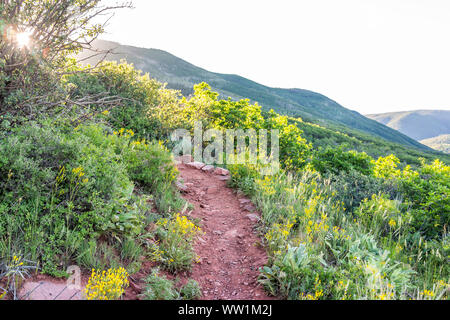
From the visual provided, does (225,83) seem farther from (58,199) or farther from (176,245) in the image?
(58,199)

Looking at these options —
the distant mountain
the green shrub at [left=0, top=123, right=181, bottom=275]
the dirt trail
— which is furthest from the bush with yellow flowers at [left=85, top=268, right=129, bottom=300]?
the distant mountain

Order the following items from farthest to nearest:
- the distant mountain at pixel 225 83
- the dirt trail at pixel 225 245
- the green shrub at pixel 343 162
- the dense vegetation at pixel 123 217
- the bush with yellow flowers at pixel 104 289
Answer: the distant mountain at pixel 225 83 → the green shrub at pixel 343 162 → the dirt trail at pixel 225 245 → the dense vegetation at pixel 123 217 → the bush with yellow flowers at pixel 104 289

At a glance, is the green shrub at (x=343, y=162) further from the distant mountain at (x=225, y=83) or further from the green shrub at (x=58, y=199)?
the distant mountain at (x=225, y=83)

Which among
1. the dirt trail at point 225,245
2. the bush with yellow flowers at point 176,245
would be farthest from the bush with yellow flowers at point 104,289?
the dirt trail at point 225,245

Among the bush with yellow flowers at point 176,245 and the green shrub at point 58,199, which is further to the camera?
the bush with yellow flowers at point 176,245

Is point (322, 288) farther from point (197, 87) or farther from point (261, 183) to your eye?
point (197, 87)

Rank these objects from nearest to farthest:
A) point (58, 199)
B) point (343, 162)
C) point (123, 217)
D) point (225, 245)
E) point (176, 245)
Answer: point (58, 199), point (123, 217), point (176, 245), point (225, 245), point (343, 162)

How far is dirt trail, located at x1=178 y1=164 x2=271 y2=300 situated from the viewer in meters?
3.69

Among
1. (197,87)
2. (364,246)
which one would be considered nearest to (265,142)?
(197,87)

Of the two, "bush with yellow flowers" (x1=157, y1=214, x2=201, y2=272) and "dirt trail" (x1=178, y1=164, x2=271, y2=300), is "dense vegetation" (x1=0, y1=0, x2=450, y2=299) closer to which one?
"bush with yellow flowers" (x1=157, y1=214, x2=201, y2=272)

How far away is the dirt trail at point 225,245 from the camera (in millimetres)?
3688

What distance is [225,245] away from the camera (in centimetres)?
488

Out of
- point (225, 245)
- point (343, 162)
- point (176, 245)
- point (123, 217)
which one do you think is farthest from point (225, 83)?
point (123, 217)

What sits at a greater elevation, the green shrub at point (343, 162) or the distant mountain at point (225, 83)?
the distant mountain at point (225, 83)
